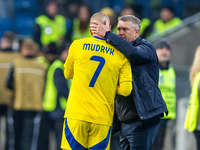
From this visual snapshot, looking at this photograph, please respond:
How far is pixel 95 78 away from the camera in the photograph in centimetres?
384

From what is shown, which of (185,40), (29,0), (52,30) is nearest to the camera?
(185,40)

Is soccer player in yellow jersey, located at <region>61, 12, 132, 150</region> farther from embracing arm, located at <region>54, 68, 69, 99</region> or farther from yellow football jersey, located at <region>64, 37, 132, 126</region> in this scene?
embracing arm, located at <region>54, 68, 69, 99</region>

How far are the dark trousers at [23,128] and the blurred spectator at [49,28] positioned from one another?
299cm

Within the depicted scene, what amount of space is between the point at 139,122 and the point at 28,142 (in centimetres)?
376

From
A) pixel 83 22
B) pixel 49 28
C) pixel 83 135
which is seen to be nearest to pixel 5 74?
pixel 49 28

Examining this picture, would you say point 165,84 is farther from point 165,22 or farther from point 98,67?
point 165,22

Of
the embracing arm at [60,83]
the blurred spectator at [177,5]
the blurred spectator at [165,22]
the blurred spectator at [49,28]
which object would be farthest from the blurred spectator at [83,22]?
the blurred spectator at [177,5]

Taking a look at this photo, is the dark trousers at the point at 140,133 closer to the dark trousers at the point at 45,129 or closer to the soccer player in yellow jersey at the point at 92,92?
the soccer player in yellow jersey at the point at 92,92

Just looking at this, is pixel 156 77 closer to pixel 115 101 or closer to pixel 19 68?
pixel 115 101

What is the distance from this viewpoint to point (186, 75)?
7613 millimetres

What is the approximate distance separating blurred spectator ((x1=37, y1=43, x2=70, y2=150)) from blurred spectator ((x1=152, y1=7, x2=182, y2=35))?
3535 mm

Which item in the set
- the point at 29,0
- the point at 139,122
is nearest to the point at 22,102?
the point at 139,122

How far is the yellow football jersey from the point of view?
382cm

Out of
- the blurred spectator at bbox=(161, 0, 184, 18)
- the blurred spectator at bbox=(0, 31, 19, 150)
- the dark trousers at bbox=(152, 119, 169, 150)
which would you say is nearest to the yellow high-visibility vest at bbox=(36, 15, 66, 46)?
the blurred spectator at bbox=(0, 31, 19, 150)
